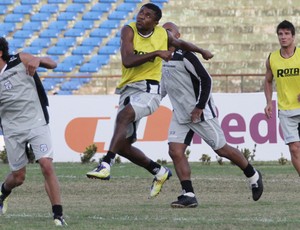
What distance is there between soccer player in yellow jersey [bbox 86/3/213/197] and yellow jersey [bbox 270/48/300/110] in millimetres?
1307

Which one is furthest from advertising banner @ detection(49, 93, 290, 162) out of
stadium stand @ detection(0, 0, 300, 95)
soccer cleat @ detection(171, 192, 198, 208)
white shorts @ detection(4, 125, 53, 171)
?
→ white shorts @ detection(4, 125, 53, 171)

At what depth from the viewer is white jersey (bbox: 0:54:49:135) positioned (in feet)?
33.7

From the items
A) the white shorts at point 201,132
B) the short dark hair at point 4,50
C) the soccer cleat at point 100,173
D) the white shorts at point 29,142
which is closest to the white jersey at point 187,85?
the white shorts at point 201,132

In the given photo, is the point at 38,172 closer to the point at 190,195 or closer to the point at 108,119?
the point at 108,119

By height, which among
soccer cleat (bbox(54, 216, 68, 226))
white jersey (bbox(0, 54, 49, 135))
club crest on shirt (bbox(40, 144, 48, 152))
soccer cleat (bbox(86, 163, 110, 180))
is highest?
white jersey (bbox(0, 54, 49, 135))

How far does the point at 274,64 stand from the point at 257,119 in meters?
10.5

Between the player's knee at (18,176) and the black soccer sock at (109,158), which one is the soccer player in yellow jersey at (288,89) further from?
the player's knee at (18,176)

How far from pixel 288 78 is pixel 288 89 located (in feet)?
0.47

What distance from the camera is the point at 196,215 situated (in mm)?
11258

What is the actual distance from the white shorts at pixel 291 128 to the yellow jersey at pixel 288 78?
0.14 meters

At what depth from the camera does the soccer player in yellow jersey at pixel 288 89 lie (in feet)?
43.8

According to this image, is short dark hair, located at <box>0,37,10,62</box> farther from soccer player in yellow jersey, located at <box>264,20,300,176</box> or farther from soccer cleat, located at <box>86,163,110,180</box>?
soccer player in yellow jersey, located at <box>264,20,300,176</box>

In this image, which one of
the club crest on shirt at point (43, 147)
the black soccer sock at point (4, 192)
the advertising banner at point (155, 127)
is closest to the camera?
the club crest on shirt at point (43, 147)

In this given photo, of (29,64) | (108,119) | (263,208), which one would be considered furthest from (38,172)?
(29,64)
